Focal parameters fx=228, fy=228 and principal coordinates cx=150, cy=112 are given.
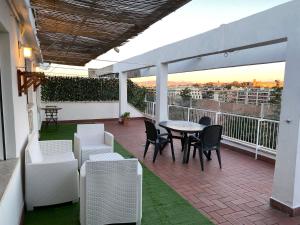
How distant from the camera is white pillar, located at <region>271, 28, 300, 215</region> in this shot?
9.56 ft

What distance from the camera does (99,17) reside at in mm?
3291

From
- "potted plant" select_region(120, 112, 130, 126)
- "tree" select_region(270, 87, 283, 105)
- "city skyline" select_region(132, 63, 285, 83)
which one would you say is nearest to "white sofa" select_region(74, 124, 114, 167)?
"city skyline" select_region(132, 63, 285, 83)

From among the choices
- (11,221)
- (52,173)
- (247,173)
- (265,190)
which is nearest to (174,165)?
(247,173)

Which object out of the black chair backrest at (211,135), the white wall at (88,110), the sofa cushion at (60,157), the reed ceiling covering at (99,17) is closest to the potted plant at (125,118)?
the white wall at (88,110)

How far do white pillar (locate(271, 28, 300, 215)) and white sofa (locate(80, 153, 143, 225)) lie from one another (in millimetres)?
1990

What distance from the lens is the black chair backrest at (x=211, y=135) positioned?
459 centimetres

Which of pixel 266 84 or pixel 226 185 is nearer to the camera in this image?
pixel 226 185

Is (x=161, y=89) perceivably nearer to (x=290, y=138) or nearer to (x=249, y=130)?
(x=249, y=130)

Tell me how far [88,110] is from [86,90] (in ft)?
3.23

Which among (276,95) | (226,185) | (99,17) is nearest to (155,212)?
(226,185)

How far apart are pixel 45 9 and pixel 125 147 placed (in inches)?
161

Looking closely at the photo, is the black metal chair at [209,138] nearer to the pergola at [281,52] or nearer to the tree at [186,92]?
the pergola at [281,52]

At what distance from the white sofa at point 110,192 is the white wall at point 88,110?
8405mm

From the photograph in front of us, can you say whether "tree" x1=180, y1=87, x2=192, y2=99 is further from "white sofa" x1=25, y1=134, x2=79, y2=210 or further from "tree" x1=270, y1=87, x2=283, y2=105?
"white sofa" x1=25, y1=134, x2=79, y2=210
